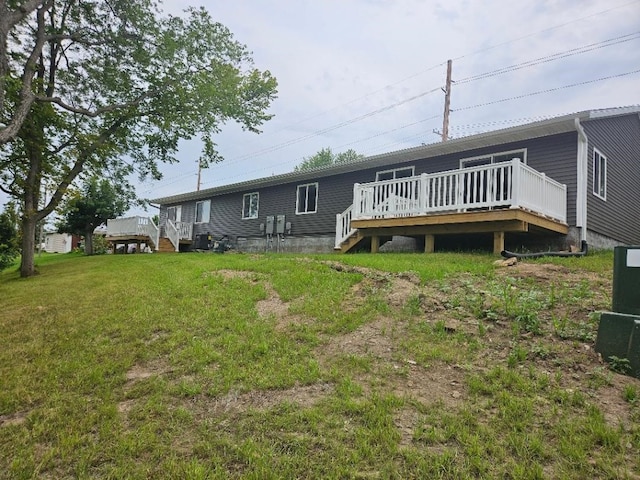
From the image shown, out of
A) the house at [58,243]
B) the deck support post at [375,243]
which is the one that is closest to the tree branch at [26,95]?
the deck support post at [375,243]

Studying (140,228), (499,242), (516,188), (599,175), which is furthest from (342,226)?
(140,228)

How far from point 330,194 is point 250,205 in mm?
5344

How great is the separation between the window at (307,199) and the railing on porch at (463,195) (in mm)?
4143

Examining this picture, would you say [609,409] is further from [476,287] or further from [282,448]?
[476,287]

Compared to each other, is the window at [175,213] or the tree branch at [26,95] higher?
the tree branch at [26,95]

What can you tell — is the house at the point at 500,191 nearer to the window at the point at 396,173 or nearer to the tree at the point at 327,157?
the window at the point at 396,173

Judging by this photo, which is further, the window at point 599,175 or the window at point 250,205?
the window at point 250,205

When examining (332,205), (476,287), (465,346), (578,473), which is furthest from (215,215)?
(578,473)

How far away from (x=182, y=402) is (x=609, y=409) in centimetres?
308

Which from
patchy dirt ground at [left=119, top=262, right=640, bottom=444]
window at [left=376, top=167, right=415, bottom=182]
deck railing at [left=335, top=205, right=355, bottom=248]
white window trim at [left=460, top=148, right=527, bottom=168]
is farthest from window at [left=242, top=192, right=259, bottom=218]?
Answer: patchy dirt ground at [left=119, top=262, right=640, bottom=444]

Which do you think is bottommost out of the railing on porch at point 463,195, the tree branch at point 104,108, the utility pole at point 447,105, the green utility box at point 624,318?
the green utility box at point 624,318

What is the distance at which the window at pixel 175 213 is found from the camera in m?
24.1

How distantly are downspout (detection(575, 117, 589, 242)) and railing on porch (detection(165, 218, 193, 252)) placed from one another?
1700cm

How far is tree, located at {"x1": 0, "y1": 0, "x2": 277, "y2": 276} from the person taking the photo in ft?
42.3
